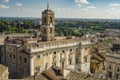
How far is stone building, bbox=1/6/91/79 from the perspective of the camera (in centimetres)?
4022

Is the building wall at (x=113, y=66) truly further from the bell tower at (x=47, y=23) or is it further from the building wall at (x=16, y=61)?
the building wall at (x=16, y=61)

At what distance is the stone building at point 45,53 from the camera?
4022 cm

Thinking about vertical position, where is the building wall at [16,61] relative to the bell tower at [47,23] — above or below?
below

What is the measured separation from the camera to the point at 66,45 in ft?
149

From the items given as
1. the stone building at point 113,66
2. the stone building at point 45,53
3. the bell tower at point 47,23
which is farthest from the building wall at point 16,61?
the stone building at point 113,66

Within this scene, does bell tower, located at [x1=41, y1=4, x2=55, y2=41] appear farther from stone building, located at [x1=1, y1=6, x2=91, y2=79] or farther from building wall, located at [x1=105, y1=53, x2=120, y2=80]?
building wall, located at [x1=105, y1=53, x2=120, y2=80]

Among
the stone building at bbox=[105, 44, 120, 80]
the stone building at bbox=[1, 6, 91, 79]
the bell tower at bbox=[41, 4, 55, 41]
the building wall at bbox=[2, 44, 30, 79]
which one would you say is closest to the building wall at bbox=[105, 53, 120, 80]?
the stone building at bbox=[105, 44, 120, 80]

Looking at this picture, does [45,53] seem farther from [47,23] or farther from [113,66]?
[113,66]

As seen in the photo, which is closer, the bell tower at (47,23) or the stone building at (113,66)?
the stone building at (113,66)

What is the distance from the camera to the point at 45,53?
41.5m

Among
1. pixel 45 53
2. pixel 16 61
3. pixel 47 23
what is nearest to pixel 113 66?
pixel 45 53

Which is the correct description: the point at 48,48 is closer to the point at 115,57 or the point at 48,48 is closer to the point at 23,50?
the point at 23,50

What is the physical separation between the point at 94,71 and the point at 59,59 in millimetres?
10811

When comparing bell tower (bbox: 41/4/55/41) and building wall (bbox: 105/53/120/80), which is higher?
bell tower (bbox: 41/4/55/41)
